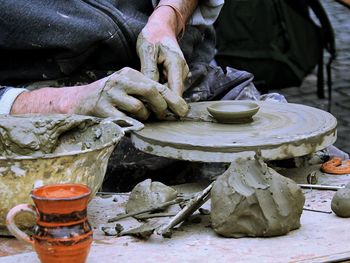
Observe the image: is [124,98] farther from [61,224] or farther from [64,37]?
[61,224]

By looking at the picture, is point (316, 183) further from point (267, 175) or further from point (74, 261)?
point (74, 261)

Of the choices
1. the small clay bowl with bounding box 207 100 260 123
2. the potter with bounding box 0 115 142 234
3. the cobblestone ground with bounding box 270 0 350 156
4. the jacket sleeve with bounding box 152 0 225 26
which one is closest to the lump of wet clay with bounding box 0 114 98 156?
the potter with bounding box 0 115 142 234

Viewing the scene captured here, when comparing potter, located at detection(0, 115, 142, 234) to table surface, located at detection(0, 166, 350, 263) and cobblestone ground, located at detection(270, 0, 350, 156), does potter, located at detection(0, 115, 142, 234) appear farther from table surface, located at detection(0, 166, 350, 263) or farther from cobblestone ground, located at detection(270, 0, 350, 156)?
cobblestone ground, located at detection(270, 0, 350, 156)

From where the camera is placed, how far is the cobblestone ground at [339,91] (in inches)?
178

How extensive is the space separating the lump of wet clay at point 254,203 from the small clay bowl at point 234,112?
1.27 ft

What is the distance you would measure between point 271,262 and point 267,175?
0.22 metres

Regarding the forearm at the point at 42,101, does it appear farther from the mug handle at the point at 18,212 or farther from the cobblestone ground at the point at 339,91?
the cobblestone ground at the point at 339,91

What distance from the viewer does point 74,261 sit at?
1.32 m

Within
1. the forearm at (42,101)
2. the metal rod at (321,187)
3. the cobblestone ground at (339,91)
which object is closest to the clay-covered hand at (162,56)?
the forearm at (42,101)

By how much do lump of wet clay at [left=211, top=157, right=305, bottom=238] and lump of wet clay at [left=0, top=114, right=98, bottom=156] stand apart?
431mm

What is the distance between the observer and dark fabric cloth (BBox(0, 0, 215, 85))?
2.23 metres

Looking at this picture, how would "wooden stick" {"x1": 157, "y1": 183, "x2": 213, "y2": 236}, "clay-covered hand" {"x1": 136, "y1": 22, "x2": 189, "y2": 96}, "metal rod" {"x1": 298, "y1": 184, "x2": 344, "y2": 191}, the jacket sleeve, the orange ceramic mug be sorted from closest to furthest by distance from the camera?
the orange ceramic mug, "wooden stick" {"x1": 157, "y1": 183, "x2": 213, "y2": 236}, "metal rod" {"x1": 298, "y1": 184, "x2": 344, "y2": 191}, "clay-covered hand" {"x1": 136, "y1": 22, "x2": 189, "y2": 96}, the jacket sleeve

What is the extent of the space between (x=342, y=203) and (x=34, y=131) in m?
0.75

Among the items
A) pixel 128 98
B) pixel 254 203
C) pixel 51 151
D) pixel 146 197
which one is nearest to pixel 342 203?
pixel 254 203
